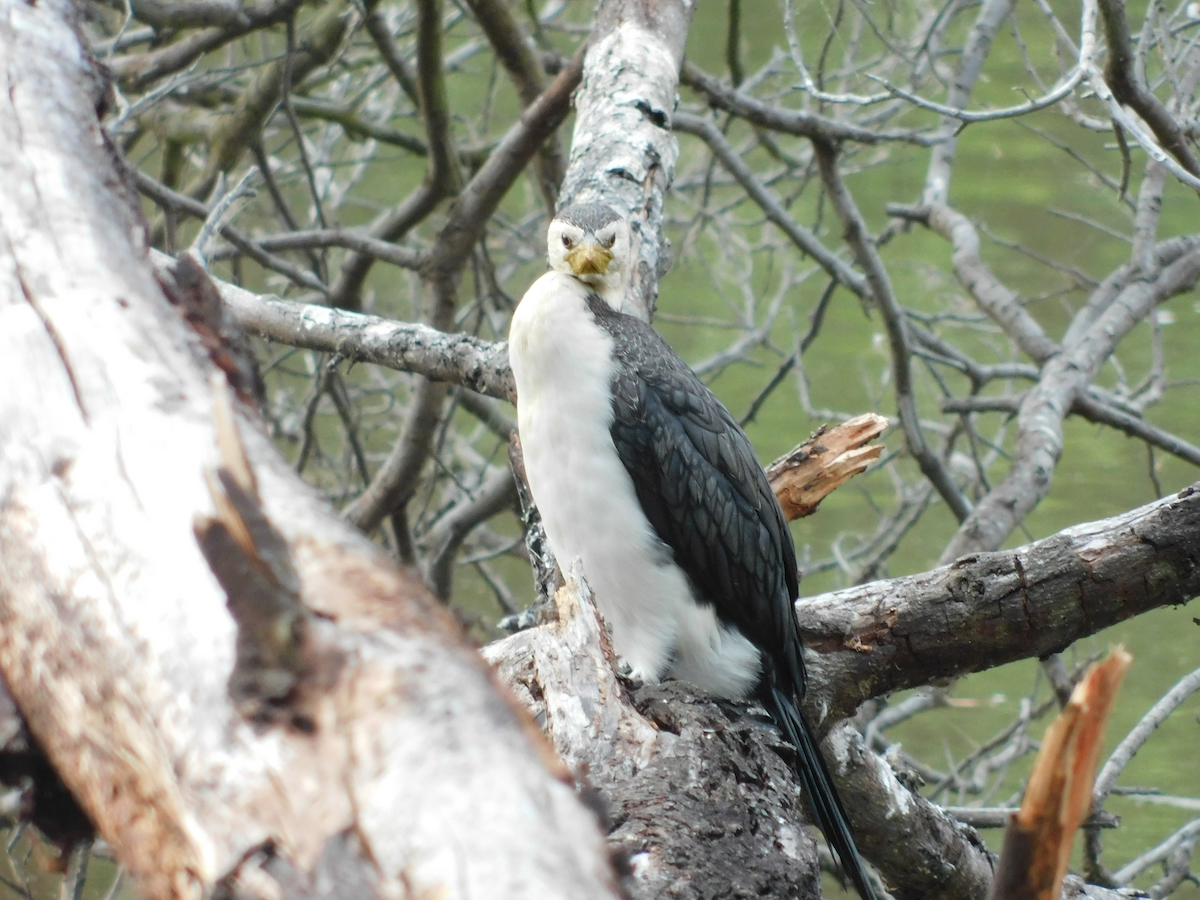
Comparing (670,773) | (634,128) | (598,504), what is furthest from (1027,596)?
(634,128)

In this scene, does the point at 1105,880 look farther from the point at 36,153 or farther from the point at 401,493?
the point at 36,153

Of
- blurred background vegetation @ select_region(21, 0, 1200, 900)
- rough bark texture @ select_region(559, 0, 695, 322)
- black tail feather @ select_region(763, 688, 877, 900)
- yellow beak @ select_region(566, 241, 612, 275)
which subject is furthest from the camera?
blurred background vegetation @ select_region(21, 0, 1200, 900)

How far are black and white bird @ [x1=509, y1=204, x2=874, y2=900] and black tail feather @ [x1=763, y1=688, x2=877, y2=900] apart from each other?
127 mm

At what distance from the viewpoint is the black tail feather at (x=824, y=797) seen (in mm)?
1877

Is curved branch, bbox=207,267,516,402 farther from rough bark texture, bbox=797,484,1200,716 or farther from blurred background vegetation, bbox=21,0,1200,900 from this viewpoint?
blurred background vegetation, bbox=21,0,1200,900

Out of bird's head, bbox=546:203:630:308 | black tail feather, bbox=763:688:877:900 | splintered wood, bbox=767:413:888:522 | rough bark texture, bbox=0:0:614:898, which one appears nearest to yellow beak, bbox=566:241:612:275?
bird's head, bbox=546:203:630:308

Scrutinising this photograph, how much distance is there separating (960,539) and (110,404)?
2150 mm

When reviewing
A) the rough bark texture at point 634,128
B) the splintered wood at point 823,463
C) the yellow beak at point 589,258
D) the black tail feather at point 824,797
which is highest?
the rough bark texture at point 634,128

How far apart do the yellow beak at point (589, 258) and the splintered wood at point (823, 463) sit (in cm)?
54

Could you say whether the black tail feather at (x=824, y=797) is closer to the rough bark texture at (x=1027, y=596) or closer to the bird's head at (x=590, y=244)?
the rough bark texture at (x=1027, y=596)

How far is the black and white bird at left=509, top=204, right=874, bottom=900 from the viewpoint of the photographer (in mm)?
2168

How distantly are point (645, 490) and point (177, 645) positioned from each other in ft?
4.58

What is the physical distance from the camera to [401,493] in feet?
11.1

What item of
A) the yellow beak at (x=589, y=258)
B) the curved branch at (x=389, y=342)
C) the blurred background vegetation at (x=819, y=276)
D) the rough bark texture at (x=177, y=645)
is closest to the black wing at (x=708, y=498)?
the yellow beak at (x=589, y=258)
